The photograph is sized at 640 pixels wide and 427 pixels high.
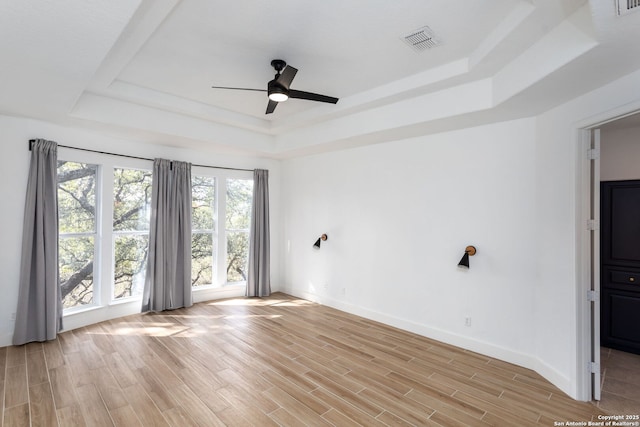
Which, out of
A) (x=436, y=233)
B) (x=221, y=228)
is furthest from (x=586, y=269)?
(x=221, y=228)

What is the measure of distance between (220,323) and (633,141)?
5.60 metres

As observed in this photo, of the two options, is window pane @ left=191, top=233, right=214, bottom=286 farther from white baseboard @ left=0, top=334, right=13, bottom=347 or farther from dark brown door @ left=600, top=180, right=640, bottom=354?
dark brown door @ left=600, top=180, right=640, bottom=354

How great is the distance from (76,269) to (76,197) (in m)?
0.97

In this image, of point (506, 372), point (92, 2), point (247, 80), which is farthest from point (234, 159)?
point (506, 372)

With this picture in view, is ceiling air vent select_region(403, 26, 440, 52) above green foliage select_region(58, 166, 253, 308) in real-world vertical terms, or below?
above

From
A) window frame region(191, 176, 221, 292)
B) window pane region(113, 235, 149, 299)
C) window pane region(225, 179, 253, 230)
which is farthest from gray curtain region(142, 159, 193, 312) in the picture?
window pane region(225, 179, 253, 230)

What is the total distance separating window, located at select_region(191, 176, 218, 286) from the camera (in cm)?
555

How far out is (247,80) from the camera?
3625mm

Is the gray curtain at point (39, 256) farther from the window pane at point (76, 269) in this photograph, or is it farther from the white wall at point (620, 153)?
the white wall at point (620, 153)

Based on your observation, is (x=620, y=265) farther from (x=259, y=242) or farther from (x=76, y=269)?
(x=76, y=269)

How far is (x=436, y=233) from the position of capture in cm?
410

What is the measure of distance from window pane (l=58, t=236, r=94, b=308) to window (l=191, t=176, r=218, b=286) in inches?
57.6

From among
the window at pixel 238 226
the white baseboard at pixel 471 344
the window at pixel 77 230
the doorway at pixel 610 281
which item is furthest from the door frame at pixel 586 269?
the window at pixel 77 230

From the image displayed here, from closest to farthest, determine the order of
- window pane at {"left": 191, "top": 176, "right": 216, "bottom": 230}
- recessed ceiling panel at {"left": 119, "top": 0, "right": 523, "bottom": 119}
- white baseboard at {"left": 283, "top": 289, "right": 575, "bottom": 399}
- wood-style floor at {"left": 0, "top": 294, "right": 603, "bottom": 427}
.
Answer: recessed ceiling panel at {"left": 119, "top": 0, "right": 523, "bottom": 119}, wood-style floor at {"left": 0, "top": 294, "right": 603, "bottom": 427}, white baseboard at {"left": 283, "top": 289, "right": 575, "bottom": 399}, window pane at {"left": 191, "top": 176, "right": 216, "bottom": 230}
